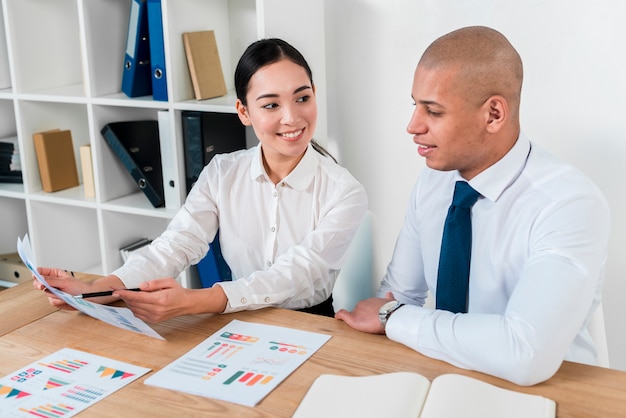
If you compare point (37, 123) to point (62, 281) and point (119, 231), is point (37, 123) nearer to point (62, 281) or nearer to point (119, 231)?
point (119, 231)

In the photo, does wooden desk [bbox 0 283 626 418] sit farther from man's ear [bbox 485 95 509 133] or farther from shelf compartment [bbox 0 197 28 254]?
shelf compartment [bbox 0 197 28 254]

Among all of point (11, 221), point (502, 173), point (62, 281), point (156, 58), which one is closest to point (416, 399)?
point (502, 173)

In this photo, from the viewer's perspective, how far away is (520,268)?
1.47 meters

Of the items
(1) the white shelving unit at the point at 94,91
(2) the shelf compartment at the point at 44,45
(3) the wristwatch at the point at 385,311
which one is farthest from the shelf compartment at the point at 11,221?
(3) the wristwatch at the point at 385,311

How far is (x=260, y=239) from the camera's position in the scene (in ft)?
6.68

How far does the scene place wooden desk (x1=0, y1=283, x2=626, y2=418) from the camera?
1.14 meters

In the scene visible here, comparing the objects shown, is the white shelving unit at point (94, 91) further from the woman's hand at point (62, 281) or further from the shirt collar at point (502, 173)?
the shirt collar at point (502, 173)

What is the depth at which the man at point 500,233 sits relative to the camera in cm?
123

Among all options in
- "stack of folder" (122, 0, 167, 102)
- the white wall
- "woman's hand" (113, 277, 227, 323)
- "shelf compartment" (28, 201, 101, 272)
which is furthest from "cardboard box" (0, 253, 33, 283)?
"woman's hand" (113, 277, 227, 323)

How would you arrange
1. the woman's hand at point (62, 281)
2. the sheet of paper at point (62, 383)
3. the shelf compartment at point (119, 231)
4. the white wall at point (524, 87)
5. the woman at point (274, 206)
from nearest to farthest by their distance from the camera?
the sheet of paper at point (62, 383) → the woman's hand at point (62, 281) → the woman at point (274, 206) → the white wall at point (524, 87) → the shelf compartment at point (119, 231)

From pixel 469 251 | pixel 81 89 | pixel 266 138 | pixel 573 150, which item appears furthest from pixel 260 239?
pixel 81 89

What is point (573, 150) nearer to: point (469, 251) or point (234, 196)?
point (469, 251)

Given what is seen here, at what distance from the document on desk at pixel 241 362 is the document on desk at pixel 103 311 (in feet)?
0.42

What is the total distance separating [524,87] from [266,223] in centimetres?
93
